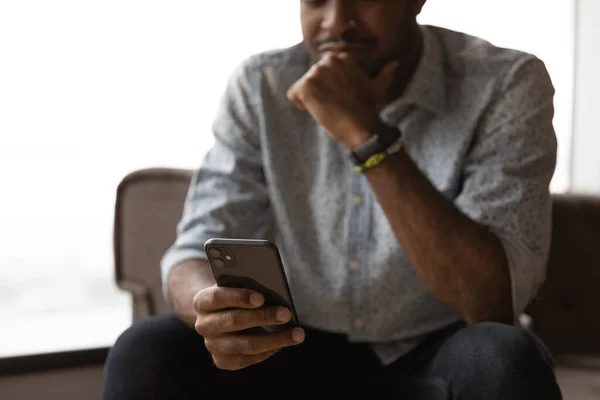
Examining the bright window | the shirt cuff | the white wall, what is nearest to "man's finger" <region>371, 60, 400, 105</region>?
the shirt cuff

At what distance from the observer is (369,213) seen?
3.91ft

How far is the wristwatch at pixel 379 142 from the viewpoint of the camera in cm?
101

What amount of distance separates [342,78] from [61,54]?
0.78 m

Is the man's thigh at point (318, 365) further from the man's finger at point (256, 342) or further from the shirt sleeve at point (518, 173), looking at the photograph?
the shirt sleeve at point (518, 173)

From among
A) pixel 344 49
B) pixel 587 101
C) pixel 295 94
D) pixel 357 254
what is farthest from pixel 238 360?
pixel 587 101

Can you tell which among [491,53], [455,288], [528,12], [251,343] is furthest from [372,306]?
[528,12]

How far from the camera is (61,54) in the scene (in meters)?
1.55

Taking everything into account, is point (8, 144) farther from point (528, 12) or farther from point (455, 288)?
point (528, 12)

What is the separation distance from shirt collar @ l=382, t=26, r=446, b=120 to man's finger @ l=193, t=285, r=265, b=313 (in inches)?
18.4

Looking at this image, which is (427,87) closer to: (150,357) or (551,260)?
(551,260)

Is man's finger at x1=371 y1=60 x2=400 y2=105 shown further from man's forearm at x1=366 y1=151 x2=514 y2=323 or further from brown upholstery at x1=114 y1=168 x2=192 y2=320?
brown upholstery at x1=114 y1=168 x2=192 y2=320

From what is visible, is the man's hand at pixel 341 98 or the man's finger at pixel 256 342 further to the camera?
the man's hand at pixel 341 98

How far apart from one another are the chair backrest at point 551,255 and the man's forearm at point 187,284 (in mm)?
315

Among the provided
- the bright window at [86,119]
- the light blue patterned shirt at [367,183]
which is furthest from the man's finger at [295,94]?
the bright window at [86,119]
